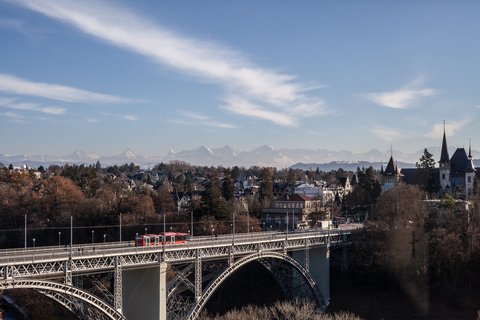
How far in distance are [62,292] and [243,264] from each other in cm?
1773

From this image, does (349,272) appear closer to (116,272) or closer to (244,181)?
(116,272)

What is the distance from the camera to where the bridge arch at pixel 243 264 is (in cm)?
4497

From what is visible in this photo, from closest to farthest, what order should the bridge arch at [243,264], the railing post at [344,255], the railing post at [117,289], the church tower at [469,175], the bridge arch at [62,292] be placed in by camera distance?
the bridge arch at [62,292] < the railing post at [117,289] < the bridge arch at [243,264] < the railing post at [344,255] < the church tower at [469,175]

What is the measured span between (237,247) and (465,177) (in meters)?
54.0

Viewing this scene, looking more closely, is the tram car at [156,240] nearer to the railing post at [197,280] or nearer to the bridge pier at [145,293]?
the bridge pier at [145,293]

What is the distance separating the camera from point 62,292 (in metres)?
35.2

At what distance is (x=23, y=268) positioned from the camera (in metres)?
34.4

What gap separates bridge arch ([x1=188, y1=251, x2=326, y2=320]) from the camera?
45.0m

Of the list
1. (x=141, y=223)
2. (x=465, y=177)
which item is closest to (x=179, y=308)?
(x=141, y=223)

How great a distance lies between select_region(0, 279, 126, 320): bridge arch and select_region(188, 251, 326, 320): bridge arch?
729cm

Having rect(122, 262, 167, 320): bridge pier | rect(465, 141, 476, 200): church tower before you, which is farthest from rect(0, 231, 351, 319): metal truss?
rect(465, 141, 476, 200): church tower

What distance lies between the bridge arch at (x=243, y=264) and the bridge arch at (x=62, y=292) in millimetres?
7289

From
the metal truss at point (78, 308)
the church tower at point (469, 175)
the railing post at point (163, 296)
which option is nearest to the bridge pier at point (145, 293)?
the railing post at point (163, 296)

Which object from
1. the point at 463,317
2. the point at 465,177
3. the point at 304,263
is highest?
the point at 465,177
